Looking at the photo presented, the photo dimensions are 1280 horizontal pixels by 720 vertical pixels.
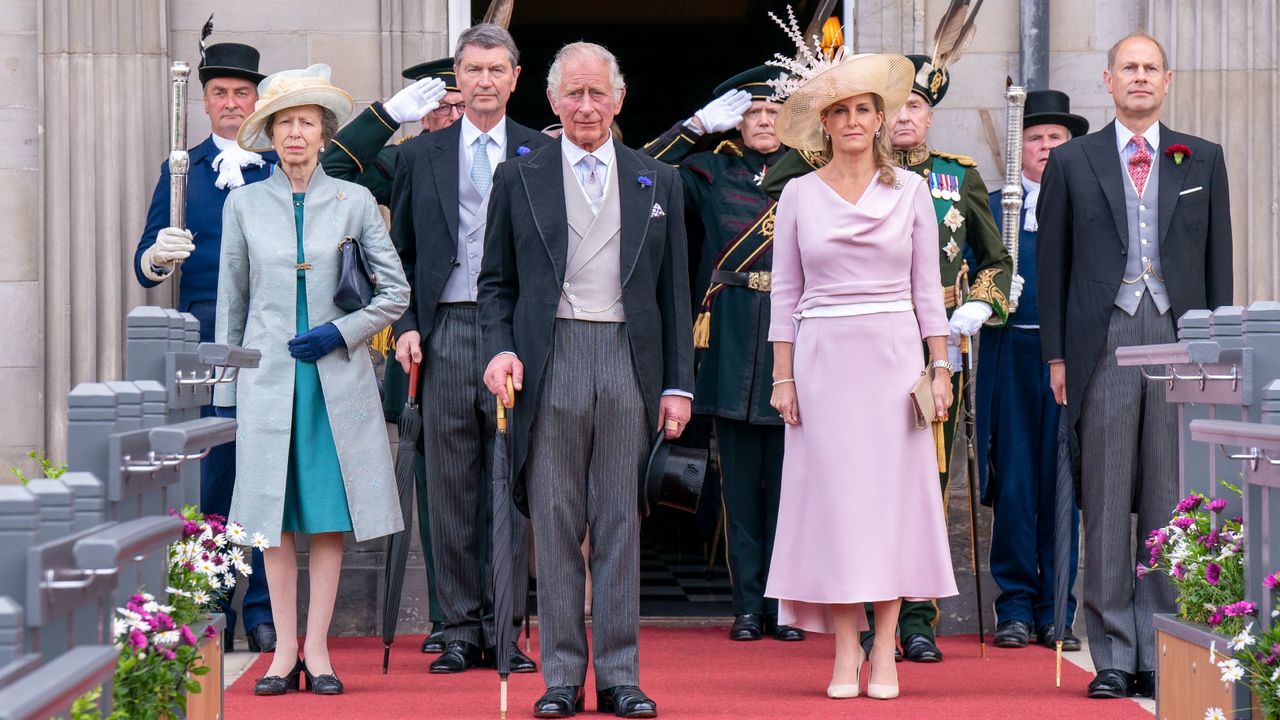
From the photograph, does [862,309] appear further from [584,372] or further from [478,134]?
[478,134]

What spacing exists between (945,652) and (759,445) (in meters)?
1.06

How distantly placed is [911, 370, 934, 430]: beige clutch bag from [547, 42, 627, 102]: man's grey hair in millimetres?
1253

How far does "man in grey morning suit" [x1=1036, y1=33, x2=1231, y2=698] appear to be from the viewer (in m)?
5.76

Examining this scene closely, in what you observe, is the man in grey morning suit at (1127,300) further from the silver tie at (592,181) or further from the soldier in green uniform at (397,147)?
the soldier in green uniform at (397,147)

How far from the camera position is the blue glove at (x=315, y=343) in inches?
222

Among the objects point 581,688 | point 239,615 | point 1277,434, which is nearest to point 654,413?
point 581,688

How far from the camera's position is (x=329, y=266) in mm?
5777

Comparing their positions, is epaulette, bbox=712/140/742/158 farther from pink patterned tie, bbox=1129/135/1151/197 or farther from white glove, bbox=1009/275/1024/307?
pink patterned tie, bbox=1129/135/1151/197

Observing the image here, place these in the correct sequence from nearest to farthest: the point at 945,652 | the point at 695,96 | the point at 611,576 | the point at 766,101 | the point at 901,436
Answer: the point at 611,576 → the point at 901,436 → the point at 945,652 → the point at 766,101 → the point at 695,96

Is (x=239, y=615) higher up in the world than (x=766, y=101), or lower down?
lower down

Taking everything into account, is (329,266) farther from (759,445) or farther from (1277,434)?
(1277,434)

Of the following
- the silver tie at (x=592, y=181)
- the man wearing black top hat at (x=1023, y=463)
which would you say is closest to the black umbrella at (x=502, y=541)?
the silver tie at (x=592, y=181)

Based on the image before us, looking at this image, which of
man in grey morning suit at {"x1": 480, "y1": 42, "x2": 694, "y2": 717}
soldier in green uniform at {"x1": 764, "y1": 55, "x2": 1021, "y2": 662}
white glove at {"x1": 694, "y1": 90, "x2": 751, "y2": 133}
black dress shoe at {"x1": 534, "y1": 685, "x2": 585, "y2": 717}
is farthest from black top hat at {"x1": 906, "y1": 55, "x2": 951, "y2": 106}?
black dress shoe at {"x1": 534, "y1": 685, "x2": 585, "y2": 717}

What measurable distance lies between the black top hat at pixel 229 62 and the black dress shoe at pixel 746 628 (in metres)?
2.74
